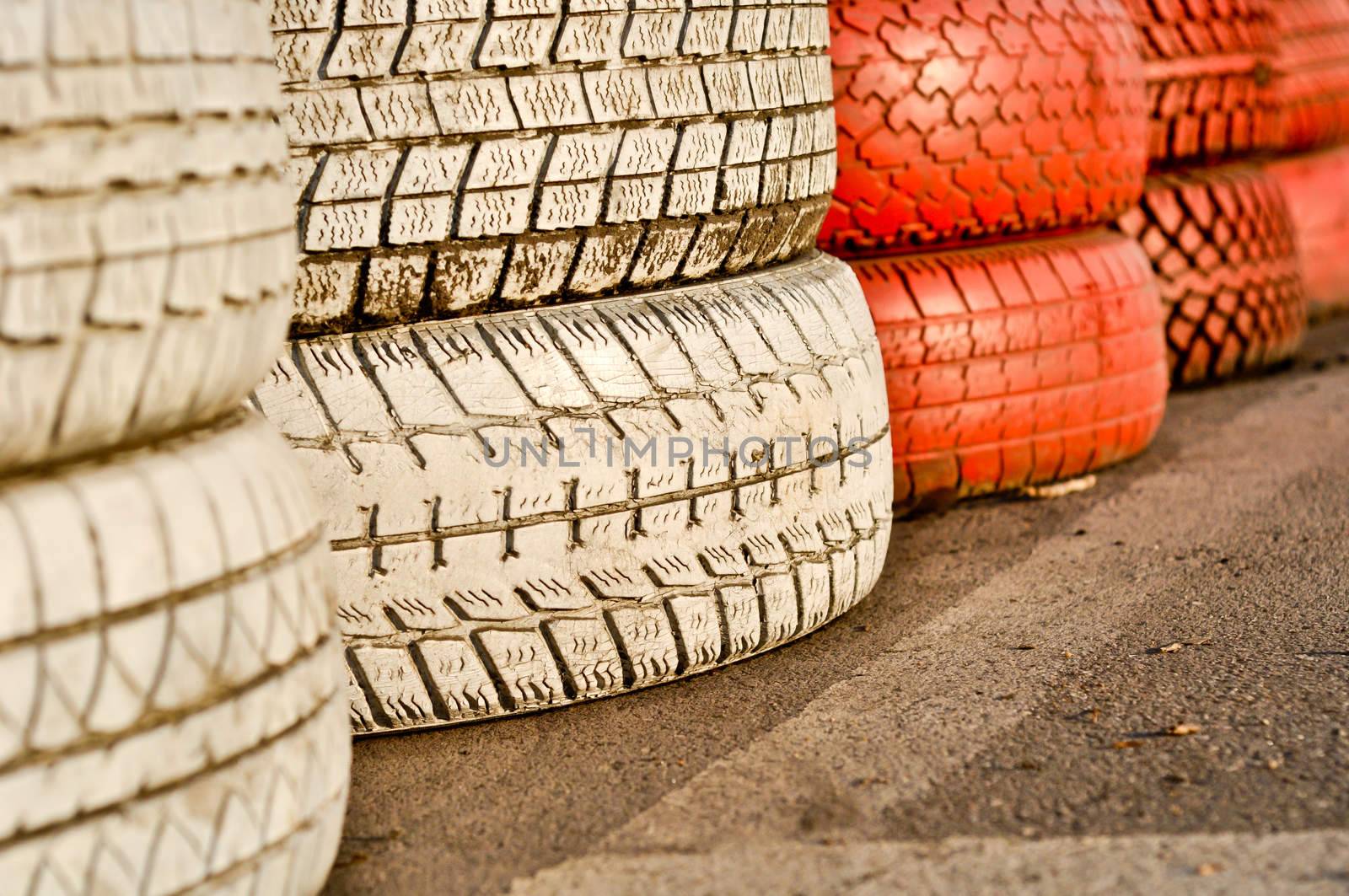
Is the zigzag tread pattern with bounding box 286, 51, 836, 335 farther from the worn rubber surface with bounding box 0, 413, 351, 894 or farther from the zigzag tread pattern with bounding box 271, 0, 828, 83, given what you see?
the worn rubber surface with bounding box 0, 413, 351, 894

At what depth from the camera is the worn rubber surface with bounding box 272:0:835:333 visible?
162cm

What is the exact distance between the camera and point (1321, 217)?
184 inches

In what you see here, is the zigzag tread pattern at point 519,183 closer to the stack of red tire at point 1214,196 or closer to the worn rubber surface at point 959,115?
the worn rubber surface at point 959,115

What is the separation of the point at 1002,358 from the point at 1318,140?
2638 mm

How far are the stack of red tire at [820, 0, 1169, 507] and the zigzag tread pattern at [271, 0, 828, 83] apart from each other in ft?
2.79

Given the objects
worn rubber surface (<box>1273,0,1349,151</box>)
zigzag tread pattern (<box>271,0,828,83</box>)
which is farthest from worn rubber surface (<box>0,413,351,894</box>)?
worn rubber surface (<box>1273,0,1349,151</box>)

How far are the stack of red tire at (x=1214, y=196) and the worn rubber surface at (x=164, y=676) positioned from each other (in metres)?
2.74

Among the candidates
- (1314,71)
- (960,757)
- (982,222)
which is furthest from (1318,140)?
(960,757)

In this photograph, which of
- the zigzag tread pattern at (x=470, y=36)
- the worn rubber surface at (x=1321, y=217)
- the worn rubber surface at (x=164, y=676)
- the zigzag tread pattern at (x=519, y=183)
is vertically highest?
the zigzag tread pattern at (x=470, y=36)

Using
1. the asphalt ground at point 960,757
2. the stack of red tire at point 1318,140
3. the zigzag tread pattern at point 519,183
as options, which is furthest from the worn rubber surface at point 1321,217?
the zigzag tread pattern at point 519,183

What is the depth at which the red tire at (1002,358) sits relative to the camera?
102 inches

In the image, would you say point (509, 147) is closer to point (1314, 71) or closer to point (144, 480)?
point (144, 480)

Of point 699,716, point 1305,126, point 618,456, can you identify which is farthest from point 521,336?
point 1305,126

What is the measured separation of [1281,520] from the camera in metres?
2.53
